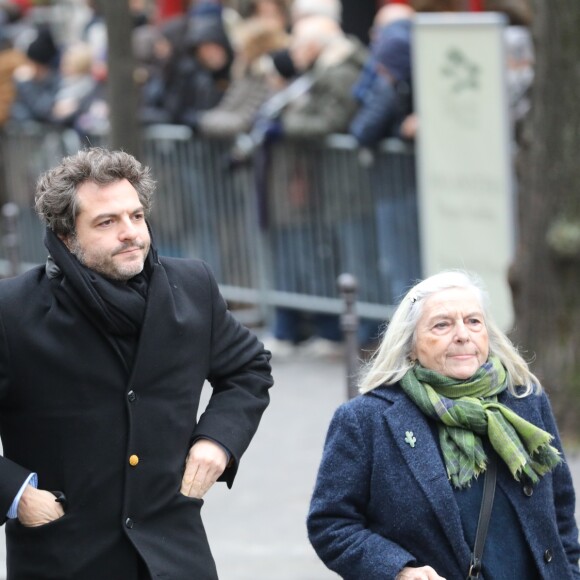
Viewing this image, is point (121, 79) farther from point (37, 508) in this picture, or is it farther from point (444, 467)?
point (444, 467)

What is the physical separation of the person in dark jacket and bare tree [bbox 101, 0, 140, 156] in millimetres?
5488

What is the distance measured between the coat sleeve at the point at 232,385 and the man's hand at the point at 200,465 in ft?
0.09

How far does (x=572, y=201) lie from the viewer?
838 cm

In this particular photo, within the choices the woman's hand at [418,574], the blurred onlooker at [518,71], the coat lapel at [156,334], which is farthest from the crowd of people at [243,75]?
the woman's hand at [418,574]

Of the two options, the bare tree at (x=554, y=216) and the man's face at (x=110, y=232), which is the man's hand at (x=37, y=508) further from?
the bare tree at (x=554, y=216)

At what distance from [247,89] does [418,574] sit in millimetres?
8240

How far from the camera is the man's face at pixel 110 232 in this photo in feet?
14.0

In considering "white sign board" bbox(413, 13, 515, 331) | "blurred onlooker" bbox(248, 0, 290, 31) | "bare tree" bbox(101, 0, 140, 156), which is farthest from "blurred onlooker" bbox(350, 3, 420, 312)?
"blurred onlooker" bbox(248, 0, 290, 31)

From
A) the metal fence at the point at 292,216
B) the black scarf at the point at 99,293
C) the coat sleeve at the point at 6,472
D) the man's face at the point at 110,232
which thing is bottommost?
the metal fence at the point at 292,216

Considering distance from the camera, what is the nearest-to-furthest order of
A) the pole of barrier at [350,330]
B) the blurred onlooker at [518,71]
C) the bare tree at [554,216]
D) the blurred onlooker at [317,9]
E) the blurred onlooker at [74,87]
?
the pole of barrier at [350,330] < the bare tree at [554,216] < the blurred onlooker at [518,71] < the blurred onlooker at [317,9] < the blurred onlooker at [74,87]

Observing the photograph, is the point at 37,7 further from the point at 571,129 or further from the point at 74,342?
the point at 74,342

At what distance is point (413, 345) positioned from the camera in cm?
439

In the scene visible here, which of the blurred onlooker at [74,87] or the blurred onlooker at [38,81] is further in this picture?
the blurred onlooker at [38,81]

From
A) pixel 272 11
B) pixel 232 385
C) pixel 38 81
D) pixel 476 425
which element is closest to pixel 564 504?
pixel 476 425
